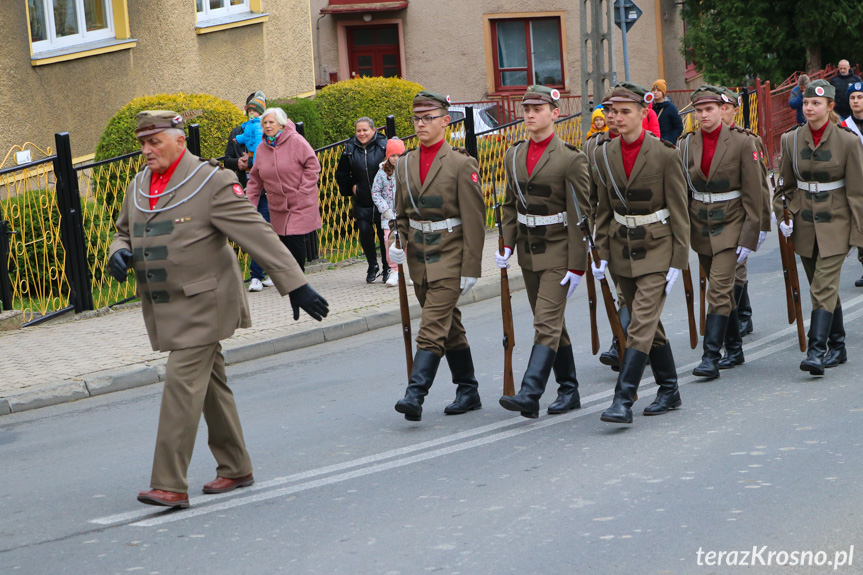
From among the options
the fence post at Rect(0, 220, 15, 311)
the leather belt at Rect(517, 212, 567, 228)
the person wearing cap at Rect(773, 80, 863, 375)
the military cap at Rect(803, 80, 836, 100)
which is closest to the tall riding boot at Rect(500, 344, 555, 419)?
the leather belt at Rect(517, 212, 567, 228)

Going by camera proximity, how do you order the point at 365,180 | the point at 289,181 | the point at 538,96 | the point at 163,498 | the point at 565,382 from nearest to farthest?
the point at 163,498
the point at 538,96
the point at 565,382
the point at 289,181
the point at 365,180

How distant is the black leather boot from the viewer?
299 inches

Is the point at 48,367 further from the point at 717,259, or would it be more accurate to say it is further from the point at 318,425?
the point at 717,259

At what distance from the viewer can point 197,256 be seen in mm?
6215

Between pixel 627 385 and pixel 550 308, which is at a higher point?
pixel 550 308

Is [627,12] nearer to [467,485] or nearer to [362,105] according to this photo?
[362,105]

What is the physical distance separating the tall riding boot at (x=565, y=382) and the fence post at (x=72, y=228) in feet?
20.8

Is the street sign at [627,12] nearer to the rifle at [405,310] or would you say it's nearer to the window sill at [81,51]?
the window sill at [81,51]

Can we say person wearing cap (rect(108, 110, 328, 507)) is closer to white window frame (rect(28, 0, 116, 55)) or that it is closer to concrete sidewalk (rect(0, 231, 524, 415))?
concrete sidewalk (rect(0, 231, 524, 415))

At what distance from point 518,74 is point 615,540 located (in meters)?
30.2

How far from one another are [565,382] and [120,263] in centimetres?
298

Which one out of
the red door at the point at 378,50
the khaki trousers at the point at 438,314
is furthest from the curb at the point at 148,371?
the red door at the point at 378,50

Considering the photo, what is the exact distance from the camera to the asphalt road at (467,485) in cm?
534

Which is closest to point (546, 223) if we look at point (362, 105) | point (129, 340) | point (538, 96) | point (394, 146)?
point (538, 96)
